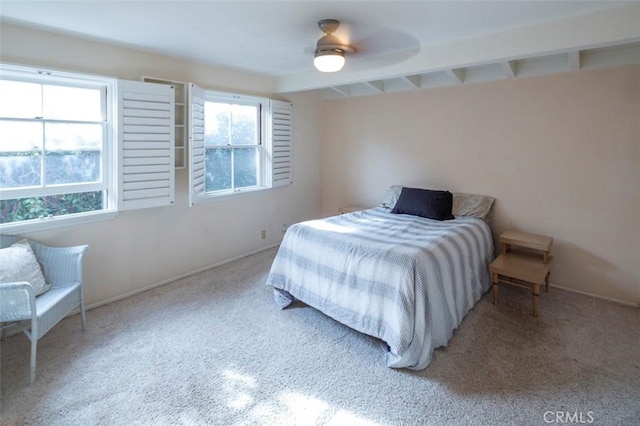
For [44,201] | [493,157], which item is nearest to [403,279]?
[493,157]

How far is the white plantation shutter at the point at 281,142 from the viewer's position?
4.43 metres

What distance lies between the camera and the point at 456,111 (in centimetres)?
400

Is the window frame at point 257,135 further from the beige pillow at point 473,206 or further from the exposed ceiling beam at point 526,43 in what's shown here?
the beige pillow at point 473,206

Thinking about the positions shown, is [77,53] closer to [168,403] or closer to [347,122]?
[168,403]

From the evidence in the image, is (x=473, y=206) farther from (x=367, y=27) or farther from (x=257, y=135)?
(x=257, y=135)

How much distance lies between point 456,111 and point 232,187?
2751mm

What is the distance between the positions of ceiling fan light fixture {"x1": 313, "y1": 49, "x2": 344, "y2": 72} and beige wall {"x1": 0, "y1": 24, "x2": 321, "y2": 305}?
1.69m

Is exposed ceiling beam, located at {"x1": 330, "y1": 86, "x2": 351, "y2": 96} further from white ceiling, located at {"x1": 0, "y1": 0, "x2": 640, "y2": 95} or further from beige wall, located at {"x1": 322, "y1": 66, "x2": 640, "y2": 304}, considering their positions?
white ceiling, located at {"x1": 0, "y1": 0, "x2": 640, "y2": 95}

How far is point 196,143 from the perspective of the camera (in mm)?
3504

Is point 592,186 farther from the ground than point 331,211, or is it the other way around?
point 592,186

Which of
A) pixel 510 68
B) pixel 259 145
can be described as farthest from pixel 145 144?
pixel 510 68

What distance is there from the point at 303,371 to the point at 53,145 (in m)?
2.55

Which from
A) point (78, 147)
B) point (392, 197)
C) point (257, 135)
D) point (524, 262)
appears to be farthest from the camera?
point (257, 135)

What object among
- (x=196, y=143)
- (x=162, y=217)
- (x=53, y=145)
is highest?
(x=196, y=143)
